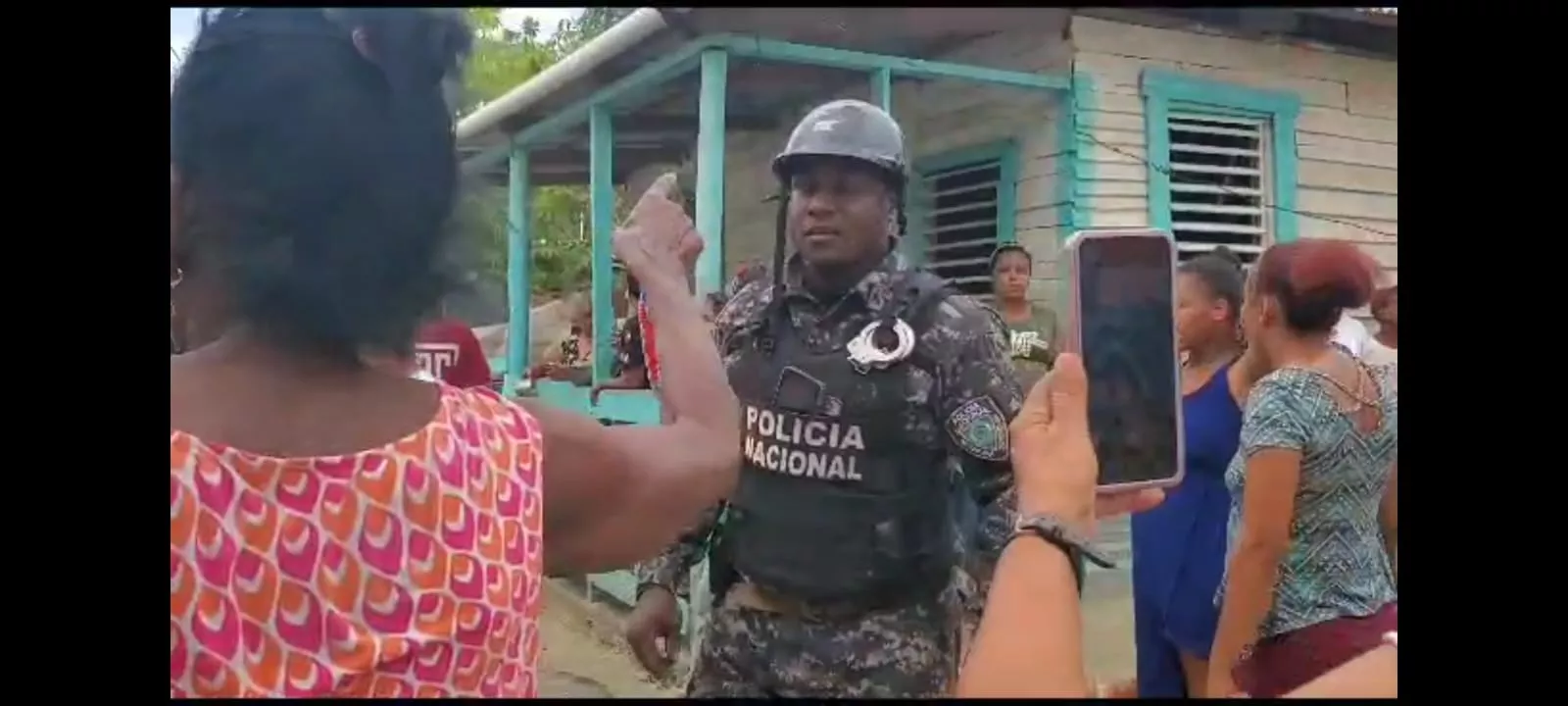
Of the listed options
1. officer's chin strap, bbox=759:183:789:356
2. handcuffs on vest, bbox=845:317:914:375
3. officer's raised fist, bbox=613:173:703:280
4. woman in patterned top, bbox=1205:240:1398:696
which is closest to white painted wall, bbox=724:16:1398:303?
woman in patterned top, bbox=1205:240:1398:696

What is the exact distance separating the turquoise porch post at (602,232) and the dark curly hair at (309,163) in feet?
14.3

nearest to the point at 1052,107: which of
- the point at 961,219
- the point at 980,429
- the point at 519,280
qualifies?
the point at 961,219

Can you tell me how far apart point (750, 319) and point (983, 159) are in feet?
9.28

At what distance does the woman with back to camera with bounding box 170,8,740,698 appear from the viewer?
1017 mm

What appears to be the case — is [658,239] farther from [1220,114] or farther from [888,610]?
[1220,114]

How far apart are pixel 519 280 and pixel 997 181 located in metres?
3.05

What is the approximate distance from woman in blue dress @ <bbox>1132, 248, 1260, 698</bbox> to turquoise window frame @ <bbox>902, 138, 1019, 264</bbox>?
185cm

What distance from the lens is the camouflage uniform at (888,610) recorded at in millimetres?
2168

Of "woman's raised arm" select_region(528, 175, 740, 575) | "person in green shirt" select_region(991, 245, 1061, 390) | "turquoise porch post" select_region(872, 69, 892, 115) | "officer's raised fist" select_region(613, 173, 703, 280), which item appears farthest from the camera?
"turquoise porch post" select_region(872, 69, 892, 115)

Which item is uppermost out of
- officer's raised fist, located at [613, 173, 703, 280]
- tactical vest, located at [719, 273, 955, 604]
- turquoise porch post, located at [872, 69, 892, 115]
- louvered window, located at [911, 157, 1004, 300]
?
turquoise porch post, located at [872, 69, 892, 115]

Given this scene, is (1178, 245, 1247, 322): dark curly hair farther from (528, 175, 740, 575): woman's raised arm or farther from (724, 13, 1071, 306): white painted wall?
(528, 175, 740, 575): woman's raised arm

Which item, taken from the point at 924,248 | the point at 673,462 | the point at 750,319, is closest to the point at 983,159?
the point at 924,248

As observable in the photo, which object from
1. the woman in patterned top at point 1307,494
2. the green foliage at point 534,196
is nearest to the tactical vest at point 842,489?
the woman in patterned top at point 1307,494

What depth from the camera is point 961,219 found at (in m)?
5.22
